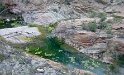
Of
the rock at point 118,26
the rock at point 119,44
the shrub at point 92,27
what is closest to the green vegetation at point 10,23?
the shrub at point 92,27

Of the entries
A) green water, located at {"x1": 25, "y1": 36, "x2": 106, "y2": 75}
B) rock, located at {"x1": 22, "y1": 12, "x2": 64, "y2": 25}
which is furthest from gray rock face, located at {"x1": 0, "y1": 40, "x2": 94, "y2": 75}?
rock, located at {"x1": 22, "y1": 12, "x2": 64, "y2": 25}

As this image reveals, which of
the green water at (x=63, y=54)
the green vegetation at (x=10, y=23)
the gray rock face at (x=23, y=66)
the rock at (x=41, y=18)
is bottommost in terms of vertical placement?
the green water at (x=63, y=54)

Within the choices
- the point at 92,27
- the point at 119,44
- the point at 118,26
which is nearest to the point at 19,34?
the point at 92,27

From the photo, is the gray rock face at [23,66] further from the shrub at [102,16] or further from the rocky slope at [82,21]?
the shrub at [102,16]

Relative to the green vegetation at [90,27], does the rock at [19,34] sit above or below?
below

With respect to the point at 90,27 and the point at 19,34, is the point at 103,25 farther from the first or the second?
the point at 19,34

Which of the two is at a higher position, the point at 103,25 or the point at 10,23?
the point at 103,25

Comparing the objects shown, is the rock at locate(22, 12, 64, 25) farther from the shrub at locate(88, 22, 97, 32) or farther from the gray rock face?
the gray rock face

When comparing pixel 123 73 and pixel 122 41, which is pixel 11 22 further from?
pixel 123 73

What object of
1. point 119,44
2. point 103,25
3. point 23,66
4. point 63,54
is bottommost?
point 63,54
